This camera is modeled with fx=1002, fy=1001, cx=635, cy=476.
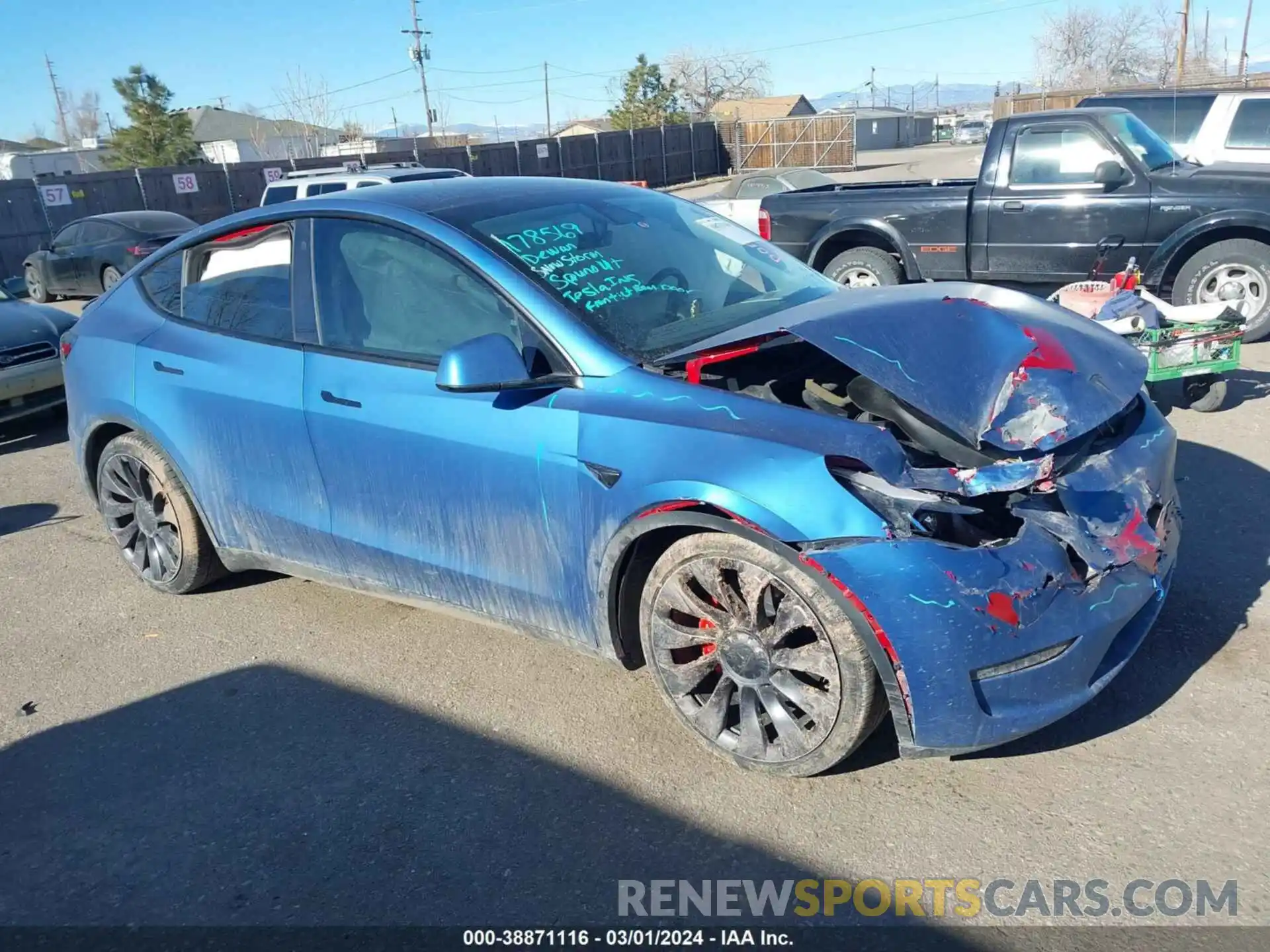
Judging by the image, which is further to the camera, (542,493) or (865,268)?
(865,268)

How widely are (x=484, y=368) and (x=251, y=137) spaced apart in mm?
77076

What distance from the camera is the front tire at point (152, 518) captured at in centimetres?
456

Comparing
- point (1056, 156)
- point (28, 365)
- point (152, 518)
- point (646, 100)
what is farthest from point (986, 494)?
point (646, 100)

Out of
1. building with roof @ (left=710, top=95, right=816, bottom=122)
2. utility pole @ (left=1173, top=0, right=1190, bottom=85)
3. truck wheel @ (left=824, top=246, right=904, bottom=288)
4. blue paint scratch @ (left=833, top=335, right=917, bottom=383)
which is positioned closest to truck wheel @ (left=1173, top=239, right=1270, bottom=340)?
truck wheel @ (left=824, top=246, right=904, bottom=288)

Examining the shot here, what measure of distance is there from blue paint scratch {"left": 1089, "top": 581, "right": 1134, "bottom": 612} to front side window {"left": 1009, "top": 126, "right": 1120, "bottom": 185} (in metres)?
6.36

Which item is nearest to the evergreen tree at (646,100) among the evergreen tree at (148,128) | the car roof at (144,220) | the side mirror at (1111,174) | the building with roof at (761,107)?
the building with roof at (761,107)

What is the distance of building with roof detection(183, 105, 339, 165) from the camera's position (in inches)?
2090

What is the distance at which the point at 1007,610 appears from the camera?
8.76ft

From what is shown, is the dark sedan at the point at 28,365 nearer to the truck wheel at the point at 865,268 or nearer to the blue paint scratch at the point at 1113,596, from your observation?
the truck wheel at the point at 865,268

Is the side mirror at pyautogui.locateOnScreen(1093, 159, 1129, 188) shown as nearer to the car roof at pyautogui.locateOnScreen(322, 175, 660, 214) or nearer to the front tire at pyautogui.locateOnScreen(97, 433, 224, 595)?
the car roof at pyautogui.locateOnScreen(322, 175, 660, 214)

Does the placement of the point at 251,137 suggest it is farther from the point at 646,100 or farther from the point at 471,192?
the point at 471,192

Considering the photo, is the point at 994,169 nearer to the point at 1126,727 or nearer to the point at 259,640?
the point at 1126,727

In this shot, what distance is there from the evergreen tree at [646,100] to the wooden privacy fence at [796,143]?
15.7 m

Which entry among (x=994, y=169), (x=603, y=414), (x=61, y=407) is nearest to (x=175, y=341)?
(x=603, y=414)
